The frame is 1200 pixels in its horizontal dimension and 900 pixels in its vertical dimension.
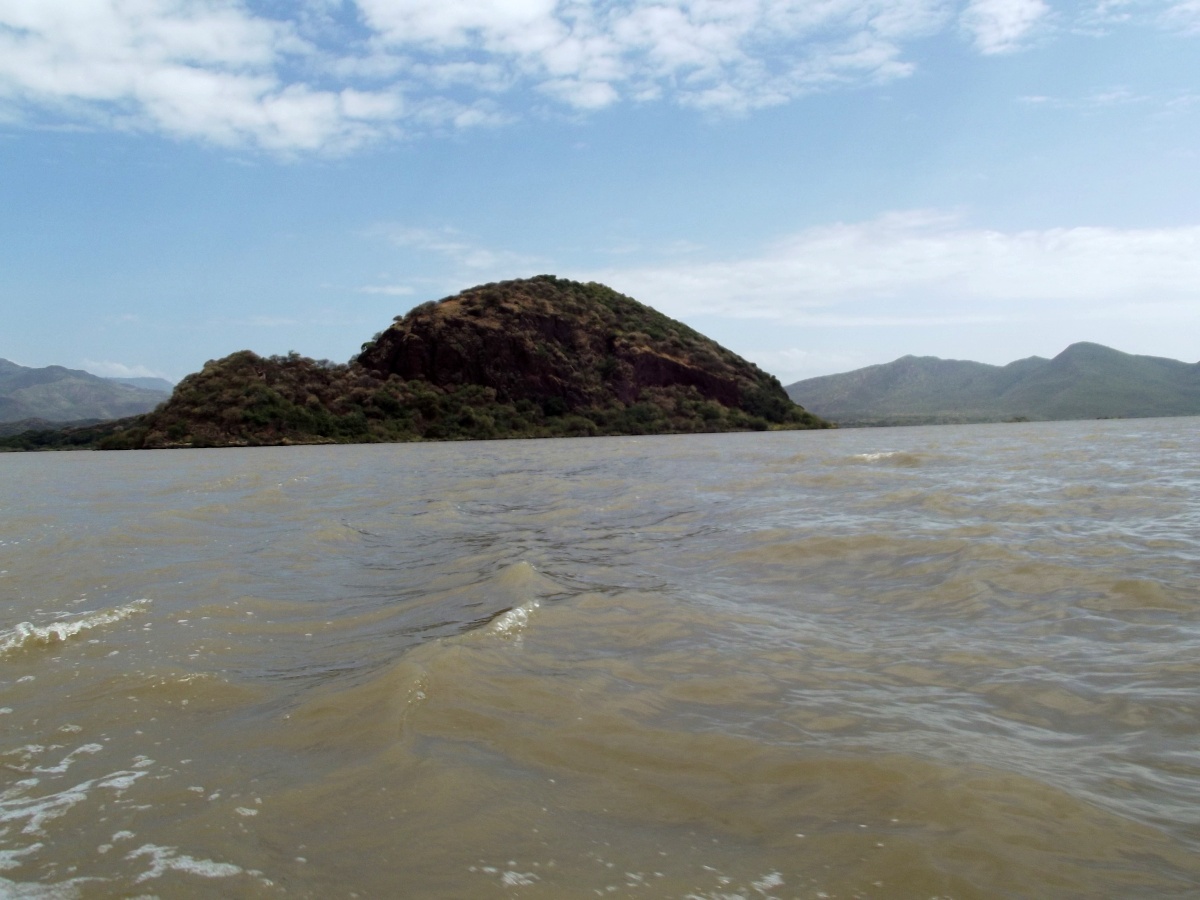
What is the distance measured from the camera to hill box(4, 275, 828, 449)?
243 ft

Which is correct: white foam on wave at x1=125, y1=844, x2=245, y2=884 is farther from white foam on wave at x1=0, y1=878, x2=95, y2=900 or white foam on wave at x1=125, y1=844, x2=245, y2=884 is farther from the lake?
white foam on wave at x1=0, y1=878, x2=95, y2=900

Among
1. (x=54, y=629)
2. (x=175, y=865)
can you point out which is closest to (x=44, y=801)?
(x=175, y=865)

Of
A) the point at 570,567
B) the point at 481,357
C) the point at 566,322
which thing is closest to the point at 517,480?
the point at 570,567

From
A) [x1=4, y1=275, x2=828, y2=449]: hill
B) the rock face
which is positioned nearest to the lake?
[x1=4, y1=275, x2=828, y2=449]: hill

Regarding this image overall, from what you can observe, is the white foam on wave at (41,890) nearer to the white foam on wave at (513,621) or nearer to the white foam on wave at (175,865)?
the white foam on wave at (175,865)

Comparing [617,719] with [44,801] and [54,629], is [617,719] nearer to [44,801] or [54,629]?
[44,801]

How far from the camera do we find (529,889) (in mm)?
2439

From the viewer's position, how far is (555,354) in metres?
101

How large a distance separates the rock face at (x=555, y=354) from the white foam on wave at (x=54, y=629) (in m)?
89.0

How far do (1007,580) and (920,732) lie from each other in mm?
3637

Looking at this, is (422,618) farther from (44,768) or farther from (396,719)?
(44,768)

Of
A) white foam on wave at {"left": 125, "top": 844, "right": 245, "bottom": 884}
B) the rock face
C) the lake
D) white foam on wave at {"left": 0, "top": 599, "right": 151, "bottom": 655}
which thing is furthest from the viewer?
the rock face

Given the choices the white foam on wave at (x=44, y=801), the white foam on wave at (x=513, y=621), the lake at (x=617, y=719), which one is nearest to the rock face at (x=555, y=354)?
the lake at (x=617, y=719)

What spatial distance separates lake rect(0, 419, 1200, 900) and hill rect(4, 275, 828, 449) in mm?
70534
